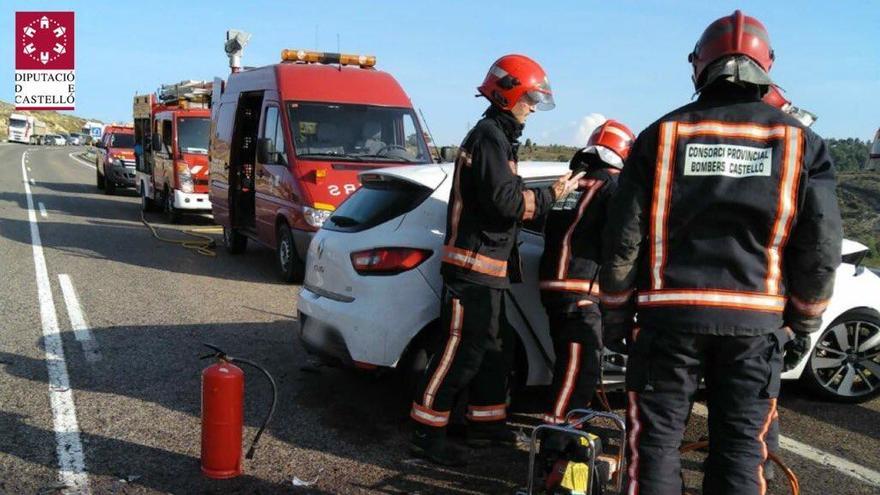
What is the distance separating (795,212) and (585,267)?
160 cm

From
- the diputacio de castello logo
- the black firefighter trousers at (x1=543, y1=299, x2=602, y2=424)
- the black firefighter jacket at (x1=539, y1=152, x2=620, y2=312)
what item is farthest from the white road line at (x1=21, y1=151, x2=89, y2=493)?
the diputacio de castello logo

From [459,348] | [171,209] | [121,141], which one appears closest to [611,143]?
[459,348]

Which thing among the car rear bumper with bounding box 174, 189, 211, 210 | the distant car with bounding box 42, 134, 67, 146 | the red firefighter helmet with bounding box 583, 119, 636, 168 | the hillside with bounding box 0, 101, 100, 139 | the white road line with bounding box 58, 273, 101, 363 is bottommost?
the white road line with bounding box 58, 273, 101, 363

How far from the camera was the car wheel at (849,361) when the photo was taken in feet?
18.2

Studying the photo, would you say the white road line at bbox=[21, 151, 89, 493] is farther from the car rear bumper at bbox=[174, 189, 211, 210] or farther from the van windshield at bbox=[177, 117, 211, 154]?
the van windshield at bbox=[177, 117, 211, 154]

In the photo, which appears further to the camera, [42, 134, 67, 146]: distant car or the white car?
[42, 134, 67, 146]: distant car

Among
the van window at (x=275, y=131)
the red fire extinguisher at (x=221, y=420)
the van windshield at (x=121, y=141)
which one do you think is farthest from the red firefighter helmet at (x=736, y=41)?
the van windshield at (x=121, y=141)

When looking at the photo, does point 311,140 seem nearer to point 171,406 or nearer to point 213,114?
point 213,114

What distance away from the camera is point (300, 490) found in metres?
4.06

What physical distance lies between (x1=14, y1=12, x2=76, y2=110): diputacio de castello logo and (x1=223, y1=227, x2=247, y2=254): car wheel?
12756 mm

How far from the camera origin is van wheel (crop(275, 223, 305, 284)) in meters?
9.86

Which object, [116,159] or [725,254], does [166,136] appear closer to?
[116,159]

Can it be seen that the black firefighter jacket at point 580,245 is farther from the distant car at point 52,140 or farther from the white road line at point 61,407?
the distant car at point 52,140

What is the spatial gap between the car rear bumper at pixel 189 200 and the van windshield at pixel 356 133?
258 inches
